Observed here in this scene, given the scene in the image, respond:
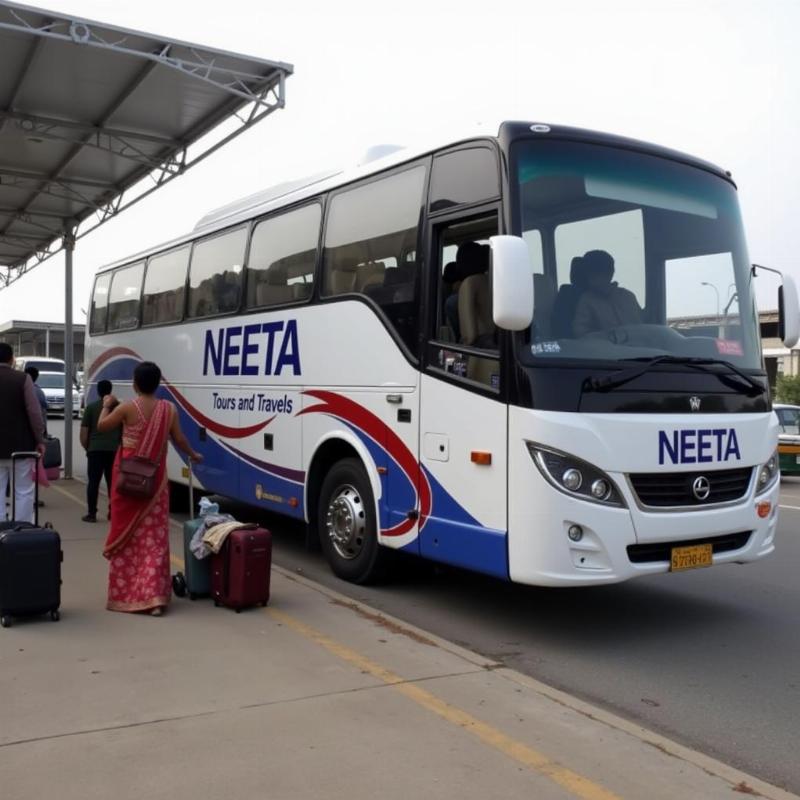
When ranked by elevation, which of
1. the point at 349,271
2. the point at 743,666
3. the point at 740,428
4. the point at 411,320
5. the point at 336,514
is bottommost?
the point at 743,666

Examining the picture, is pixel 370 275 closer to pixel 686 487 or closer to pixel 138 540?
pixel 138 540

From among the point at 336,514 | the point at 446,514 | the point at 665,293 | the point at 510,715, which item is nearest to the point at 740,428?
the point at 665,293

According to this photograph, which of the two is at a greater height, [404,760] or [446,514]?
[446,514]

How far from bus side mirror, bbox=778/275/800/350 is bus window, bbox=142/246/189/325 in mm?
6834

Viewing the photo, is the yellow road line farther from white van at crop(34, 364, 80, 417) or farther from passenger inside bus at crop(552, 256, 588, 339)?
white van at crop(34, 364, 80, 417)

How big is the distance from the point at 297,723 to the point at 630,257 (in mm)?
3781

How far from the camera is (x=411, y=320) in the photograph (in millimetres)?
6770

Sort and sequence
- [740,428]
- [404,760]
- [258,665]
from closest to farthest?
1. [404,760]
2. [258,665]
3. [740,428]

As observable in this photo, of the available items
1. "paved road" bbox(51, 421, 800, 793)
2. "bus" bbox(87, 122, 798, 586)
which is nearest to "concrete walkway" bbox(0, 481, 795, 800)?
"paved road" bbox(51, 421, 800, 793)

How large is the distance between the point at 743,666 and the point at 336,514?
11.2 ft

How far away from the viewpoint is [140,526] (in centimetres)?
651

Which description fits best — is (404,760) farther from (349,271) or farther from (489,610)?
(349,271)

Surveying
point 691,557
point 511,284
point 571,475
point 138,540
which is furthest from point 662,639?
point 138,540

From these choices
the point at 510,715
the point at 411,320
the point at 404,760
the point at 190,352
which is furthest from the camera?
the point at 190,352
